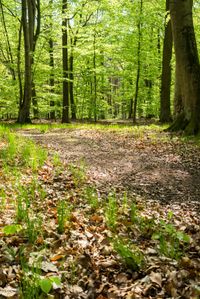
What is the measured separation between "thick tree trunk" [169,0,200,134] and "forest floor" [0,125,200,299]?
110 inches

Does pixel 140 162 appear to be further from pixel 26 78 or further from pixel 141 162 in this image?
pixel 26 78

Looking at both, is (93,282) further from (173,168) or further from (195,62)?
(195,62)

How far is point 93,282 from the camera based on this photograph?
2883 mm

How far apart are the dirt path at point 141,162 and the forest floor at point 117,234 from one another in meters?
0.02

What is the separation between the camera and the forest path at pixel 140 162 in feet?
18.7

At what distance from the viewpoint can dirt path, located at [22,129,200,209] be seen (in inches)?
225

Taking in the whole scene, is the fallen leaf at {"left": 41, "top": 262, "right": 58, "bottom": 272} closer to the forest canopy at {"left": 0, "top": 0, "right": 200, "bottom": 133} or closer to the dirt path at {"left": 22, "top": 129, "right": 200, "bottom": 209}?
the dirt path at {"left": 22, "top": 129, "right": 200, "bottom": 209}

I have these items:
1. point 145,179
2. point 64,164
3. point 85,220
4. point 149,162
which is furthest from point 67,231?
point 149,162

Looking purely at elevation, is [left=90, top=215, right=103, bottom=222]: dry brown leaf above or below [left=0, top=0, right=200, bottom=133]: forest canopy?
below

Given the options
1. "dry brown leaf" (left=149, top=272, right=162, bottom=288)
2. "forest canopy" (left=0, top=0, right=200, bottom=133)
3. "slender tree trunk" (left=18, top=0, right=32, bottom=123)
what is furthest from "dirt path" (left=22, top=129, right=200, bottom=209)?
"slender tree trunk" (left=18, top=0, right=32, bottom=123)

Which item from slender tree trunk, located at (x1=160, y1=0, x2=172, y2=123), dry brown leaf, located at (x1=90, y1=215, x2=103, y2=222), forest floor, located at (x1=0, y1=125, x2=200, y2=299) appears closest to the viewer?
forest floor, located at (x1=0, y1=125, x2=200, y2=299)

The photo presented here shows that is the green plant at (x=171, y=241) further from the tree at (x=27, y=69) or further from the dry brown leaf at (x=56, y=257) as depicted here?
the tree at (x=27, y=69)

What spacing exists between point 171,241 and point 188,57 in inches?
295

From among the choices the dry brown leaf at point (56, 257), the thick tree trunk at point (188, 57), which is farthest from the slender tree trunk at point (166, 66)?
the dry brown leaf at point (56, 257)
